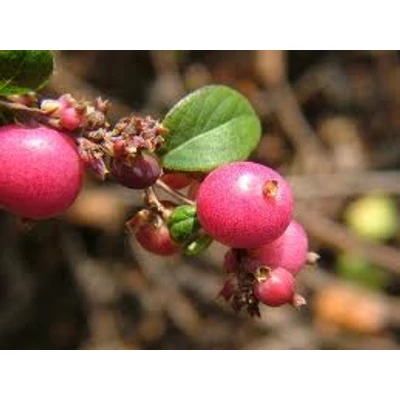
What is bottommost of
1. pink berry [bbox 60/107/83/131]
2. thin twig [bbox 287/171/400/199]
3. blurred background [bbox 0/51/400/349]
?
blurred background [bbox 0/51/400/349]

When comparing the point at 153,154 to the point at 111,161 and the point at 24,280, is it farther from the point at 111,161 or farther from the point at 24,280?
the point at 24,280

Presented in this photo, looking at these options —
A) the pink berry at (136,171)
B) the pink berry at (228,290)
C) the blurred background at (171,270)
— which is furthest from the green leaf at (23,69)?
the blurred background at (171,270)

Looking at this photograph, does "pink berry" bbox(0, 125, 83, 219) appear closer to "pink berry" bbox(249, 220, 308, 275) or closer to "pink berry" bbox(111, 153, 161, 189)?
"pink berry" bbox(111, 153, 161, 189)

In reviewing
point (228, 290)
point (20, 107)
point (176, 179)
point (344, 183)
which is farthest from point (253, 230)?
point (344, 183)

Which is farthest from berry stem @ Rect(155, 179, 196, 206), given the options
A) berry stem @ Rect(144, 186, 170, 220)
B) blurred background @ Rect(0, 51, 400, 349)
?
blurred background @ Rect(0, 51, 400, 349)

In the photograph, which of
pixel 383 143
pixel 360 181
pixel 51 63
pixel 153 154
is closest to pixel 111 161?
pixel 153 154

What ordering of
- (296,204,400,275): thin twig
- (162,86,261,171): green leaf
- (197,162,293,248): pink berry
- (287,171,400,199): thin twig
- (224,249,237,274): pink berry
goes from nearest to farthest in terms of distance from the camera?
(197,162,293,248): pink berry, (224,249,237,274): pink berry, (162,86,261,171): green leaf, (296,204,400,275): thin twig, (287,171,400,199): thin twig
